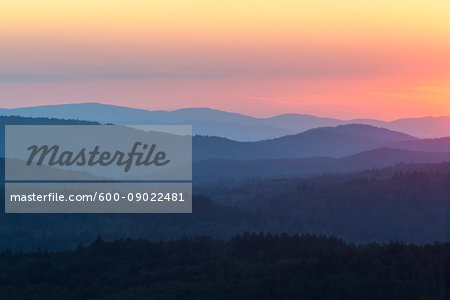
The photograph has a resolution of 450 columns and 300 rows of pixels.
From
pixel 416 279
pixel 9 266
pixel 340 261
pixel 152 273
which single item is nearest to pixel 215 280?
pixel 152 273

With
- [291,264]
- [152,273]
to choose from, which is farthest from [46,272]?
[291,264]

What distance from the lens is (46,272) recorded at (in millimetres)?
165250

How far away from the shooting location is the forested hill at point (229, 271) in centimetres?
13738

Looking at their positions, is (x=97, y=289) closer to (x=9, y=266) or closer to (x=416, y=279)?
(x=9, y=266)

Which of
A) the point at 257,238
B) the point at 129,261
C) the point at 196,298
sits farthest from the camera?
the point at 257,238

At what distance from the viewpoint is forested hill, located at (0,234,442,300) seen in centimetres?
13738

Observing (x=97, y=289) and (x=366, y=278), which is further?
(x=97, y=289)

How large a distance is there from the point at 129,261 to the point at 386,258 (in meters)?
59.2

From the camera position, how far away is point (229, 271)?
15712cm

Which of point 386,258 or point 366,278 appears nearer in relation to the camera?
point 366,278

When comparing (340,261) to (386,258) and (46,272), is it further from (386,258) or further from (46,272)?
(46,272)

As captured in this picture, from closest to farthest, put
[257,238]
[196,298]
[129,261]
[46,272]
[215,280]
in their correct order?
1. [196,298]
2. [215,280]
3. [46,272]
4. [129,261]
5. [257,238]

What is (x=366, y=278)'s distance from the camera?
140 m

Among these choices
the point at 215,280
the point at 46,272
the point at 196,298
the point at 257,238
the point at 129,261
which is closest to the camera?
the point at 196,298
